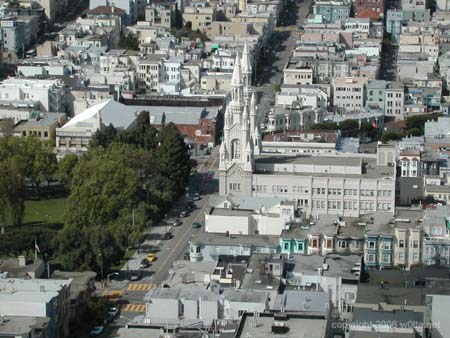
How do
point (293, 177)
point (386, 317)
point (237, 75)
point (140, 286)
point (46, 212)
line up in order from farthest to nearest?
point (46, 212)
point (237, 75)
point (293, 177)
point (140, 286)
point (386, 317)

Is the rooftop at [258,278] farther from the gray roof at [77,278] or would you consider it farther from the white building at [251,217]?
the white building at [251,217]

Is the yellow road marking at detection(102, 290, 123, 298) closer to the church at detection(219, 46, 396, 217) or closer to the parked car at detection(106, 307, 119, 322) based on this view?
the parked car at detection(106, 307, 119, 322)

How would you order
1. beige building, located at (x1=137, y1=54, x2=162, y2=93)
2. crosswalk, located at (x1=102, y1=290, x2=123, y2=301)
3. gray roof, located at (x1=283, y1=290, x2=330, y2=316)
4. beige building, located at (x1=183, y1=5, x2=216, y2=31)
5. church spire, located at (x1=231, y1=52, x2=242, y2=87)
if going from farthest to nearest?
beige building, located at (x1=183, y1=5, x2=216, y2=31) → beige building, located at (x1=137, y1=54, x2=162, y2=93) → church spire, located at (x1=231, y1=52, x2=242, y2=87) → crosswalk, located at (x1=102, y1=290, x2=123, y2=301) → gray roof, located at (x1=283, y1=290, x2=330, y2=316)

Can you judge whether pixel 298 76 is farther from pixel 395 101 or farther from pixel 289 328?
pixel 289 328

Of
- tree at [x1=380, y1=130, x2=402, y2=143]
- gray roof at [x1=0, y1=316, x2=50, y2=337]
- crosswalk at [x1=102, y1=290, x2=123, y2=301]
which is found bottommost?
crosswalk at [x1=102, y1=290, x2=123, y2=301]

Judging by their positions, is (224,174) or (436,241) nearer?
(436,241)

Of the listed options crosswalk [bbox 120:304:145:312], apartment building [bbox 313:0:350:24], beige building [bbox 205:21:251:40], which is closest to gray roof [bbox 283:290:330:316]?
crosswalk [bbox 120:304:145:312]

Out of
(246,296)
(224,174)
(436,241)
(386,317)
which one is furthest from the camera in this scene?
(224,174)

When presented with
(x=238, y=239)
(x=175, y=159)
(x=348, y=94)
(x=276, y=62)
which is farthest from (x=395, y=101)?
(x=238, y=239)
